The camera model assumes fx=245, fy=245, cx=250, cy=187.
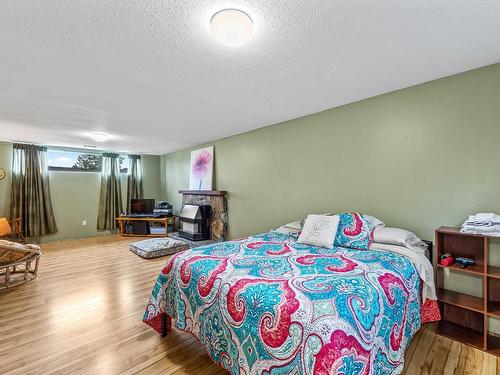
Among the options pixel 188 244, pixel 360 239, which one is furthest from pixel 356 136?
pixel 188 244

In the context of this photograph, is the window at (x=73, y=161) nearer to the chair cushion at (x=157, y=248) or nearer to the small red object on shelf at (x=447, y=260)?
the chair cushion at (x=157, y=248)

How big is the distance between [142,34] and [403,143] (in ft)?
8.54

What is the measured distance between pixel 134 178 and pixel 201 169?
8.20ft

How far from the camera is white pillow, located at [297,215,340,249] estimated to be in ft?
7.94

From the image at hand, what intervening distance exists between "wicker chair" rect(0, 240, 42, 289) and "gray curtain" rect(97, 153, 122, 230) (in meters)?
2.83

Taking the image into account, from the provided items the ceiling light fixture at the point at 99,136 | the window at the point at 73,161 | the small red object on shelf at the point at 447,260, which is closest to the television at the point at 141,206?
the window at the point at 73,161

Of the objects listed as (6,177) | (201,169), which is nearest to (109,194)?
(6,177)

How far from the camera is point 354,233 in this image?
2396mm

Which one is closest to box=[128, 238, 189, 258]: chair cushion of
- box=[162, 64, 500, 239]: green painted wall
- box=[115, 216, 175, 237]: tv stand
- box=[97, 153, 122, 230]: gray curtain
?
box=[115, 216, 175, 237]: tv stand

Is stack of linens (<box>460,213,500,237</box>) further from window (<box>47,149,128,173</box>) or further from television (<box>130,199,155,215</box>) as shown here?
window (<box>47,149,128,173</box>)

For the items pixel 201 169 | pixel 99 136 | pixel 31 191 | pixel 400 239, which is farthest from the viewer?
pixel 201 169

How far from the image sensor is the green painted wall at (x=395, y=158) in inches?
85.7

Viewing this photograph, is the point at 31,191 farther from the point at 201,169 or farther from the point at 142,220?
the point at 201,169

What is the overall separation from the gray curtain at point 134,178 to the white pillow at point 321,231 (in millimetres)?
5668
